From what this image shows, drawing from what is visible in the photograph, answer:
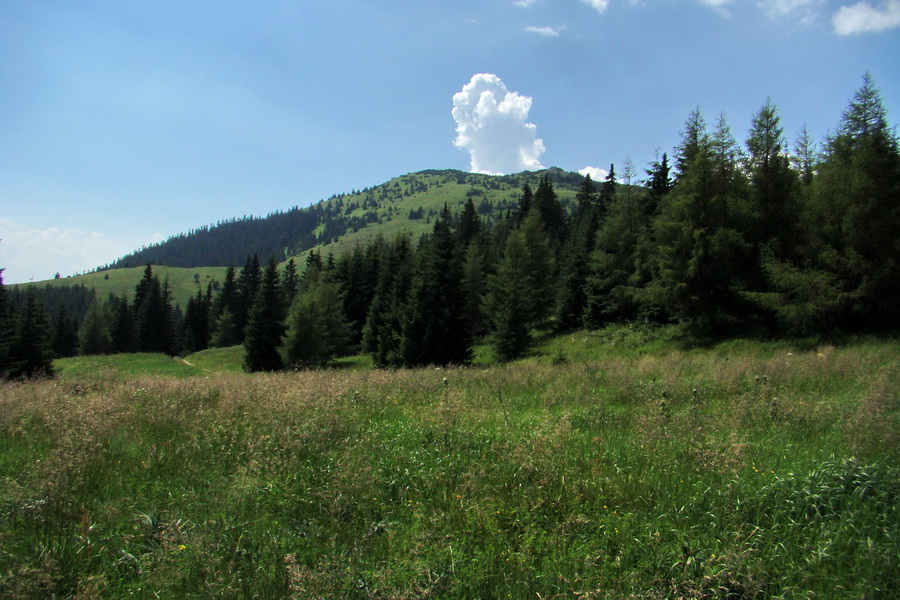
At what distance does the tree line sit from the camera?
18156 mm

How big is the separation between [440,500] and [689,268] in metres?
23.3

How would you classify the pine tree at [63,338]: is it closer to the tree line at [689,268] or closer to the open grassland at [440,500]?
the tree line at [689,268]

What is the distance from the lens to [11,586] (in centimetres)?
273

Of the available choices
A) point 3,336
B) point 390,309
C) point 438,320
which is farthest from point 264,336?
point 438,320

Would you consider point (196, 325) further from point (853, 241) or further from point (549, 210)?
point (853, 241)

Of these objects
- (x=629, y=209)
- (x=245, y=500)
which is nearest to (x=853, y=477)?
(x=245, y=500)

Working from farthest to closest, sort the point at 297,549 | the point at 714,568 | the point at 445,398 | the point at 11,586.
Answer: the point at 445,398 < the point at 297,549 < the point at 714,568 < the point at 11,586

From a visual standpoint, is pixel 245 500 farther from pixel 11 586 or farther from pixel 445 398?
pixel 445 398

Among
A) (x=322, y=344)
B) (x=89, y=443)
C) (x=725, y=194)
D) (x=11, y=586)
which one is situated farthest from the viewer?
(x=322, y=344)

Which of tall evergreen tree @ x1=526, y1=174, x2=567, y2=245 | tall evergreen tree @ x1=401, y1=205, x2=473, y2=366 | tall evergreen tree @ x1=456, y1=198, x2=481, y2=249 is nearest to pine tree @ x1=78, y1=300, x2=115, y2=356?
tall evergreen tree @ x1=456, y1=198, x2=481, y2=249

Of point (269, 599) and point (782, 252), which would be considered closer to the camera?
point (269, 599)

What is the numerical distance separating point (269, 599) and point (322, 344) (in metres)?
36.5

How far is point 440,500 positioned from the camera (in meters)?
4.24

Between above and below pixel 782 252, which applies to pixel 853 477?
below
